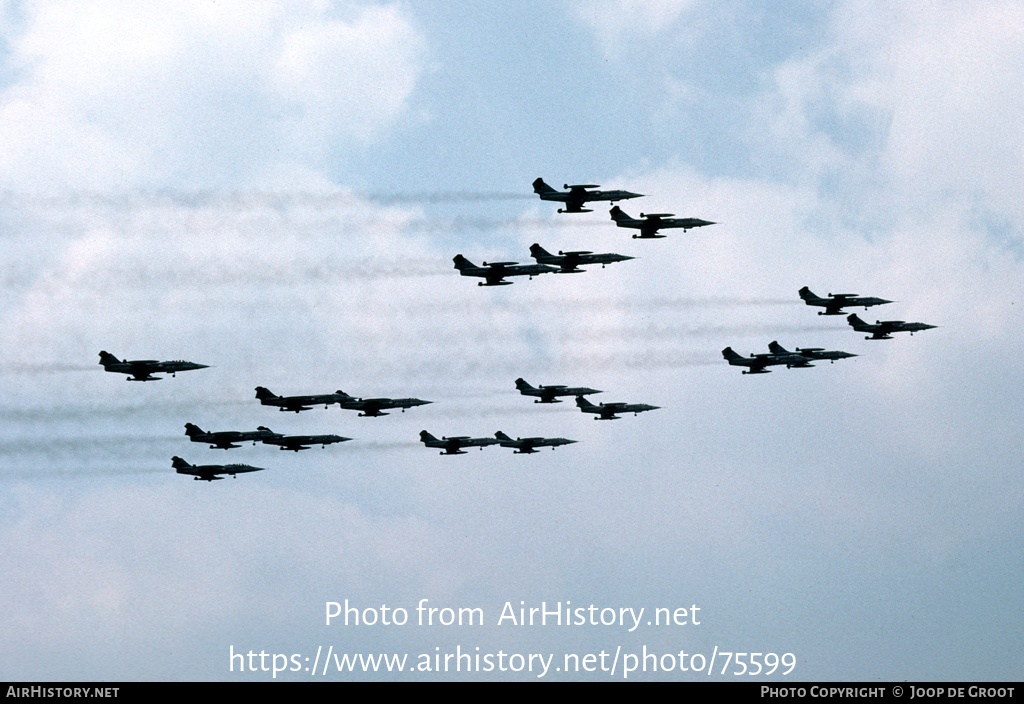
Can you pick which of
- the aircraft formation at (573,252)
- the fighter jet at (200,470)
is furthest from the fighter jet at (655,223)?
the fighter jet at (200,470)

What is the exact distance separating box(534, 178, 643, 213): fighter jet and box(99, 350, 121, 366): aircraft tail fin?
3989cm

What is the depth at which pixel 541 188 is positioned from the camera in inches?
7185

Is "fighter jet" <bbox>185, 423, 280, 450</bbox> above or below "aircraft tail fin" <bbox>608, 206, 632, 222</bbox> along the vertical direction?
below

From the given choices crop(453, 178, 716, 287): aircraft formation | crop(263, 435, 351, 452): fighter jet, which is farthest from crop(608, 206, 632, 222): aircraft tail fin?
crop(263, 435, 351, 452): fighter jet

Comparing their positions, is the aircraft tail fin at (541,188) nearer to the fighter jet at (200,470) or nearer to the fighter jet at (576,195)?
the fighter jet at (576,195)

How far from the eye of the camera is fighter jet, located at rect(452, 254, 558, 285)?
607 feet

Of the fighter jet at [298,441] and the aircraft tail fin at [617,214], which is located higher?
the aircraft tail fin at [617,214]

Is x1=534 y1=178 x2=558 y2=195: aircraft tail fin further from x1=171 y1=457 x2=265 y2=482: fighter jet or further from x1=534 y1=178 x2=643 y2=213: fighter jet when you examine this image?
x1=171 y1=457 x2=265 y2=482: fighter jet

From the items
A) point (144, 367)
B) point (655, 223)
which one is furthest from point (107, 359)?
point (655, 223)

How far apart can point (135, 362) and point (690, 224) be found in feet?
169

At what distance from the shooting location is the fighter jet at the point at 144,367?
7126 inches

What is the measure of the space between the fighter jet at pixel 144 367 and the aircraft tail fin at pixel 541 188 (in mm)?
33322
